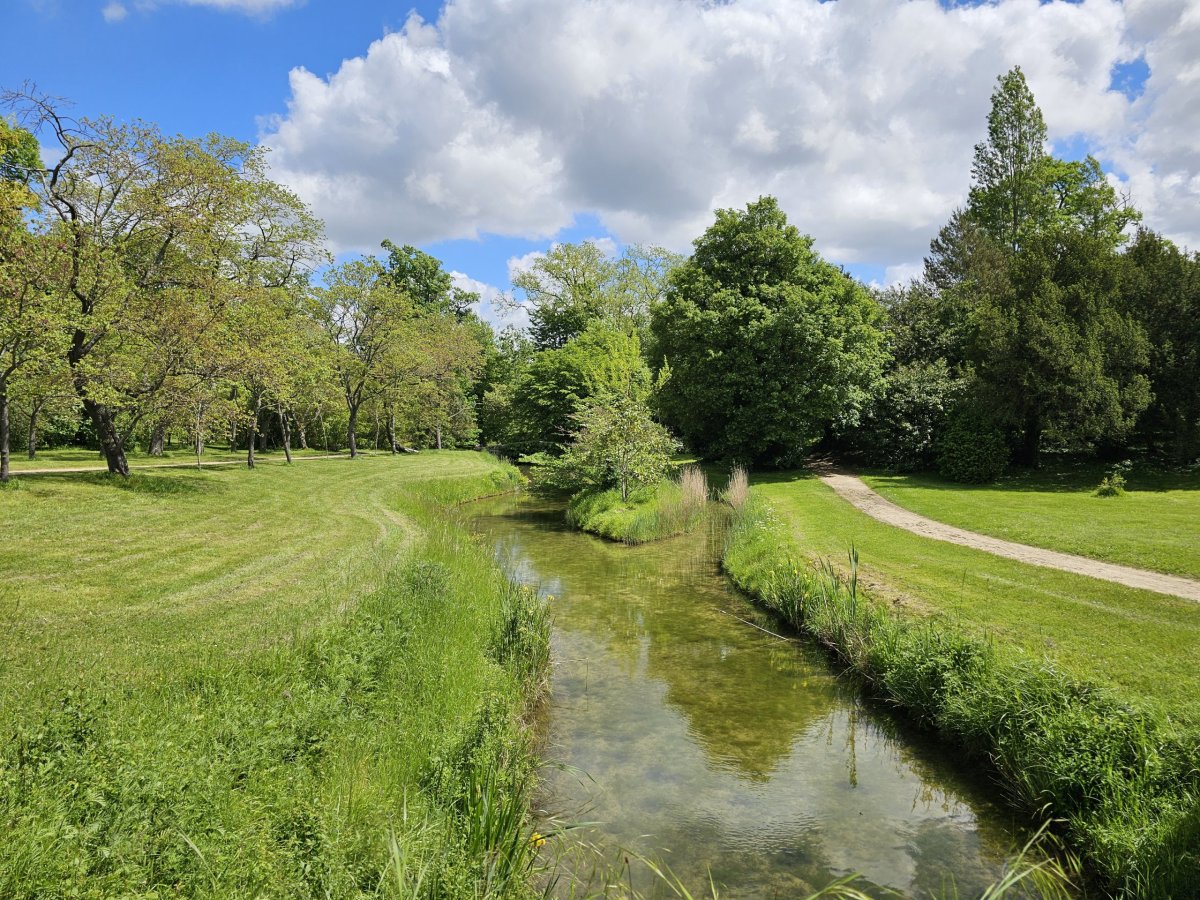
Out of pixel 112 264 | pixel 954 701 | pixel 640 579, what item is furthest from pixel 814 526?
pixel 112 264

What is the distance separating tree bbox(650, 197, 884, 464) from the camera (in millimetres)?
25922

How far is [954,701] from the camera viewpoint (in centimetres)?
682

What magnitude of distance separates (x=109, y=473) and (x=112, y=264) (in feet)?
19.1

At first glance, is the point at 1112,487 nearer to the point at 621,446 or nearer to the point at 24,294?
the point at 621,446

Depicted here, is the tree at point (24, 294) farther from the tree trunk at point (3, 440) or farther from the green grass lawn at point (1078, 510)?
the green grass lawn at point (1078, 510)

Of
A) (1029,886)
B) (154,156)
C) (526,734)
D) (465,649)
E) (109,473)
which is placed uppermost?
(154,156)

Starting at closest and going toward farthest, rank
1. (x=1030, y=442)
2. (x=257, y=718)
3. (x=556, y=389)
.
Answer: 1. (x=257, y=718)
2. (x=1030, y=442)
3. (x=556, y=389)

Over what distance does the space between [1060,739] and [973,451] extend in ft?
67.8

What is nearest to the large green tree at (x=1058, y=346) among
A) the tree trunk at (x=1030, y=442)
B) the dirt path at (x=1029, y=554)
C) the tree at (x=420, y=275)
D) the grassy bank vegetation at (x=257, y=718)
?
the tree trunk at (x=1030, y=442)

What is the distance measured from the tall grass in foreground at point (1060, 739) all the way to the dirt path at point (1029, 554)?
4.15 metres

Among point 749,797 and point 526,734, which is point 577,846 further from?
point 749,797

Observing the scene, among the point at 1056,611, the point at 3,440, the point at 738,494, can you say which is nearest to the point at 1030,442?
the point at 738,494

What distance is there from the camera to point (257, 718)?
5109 millimetres

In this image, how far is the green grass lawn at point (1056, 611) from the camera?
652 centimetres
